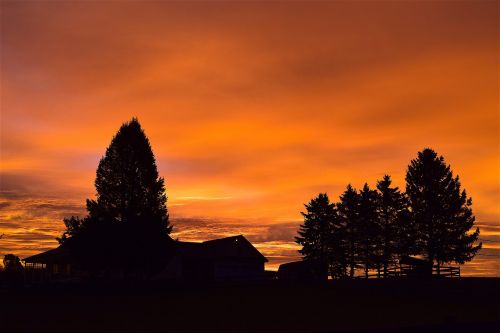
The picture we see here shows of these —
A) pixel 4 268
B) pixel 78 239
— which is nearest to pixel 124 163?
pixel 78 239

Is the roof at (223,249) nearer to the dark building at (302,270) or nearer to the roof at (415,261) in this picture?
the dark building at (302,270)

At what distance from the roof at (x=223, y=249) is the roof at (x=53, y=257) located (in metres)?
12.2

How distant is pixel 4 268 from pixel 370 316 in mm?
71022

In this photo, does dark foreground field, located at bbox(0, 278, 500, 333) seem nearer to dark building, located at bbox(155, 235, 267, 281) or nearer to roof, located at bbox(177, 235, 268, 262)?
dark building, located at bbox(155, 235, 267, 281)

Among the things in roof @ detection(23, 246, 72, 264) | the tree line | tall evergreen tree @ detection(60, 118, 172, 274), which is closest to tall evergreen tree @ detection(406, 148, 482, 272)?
the tree line

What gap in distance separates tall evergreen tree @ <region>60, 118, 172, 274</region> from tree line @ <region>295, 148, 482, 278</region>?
24.3 meters

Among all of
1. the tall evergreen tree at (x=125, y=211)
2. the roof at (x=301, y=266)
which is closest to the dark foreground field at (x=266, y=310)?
the tall evergreen tree at (x=125, y=211)

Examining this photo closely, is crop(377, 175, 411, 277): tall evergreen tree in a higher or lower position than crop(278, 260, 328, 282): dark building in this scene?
higher

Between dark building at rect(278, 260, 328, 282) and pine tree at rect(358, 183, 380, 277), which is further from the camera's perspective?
pine tree at rect(358, 183, 380, 277)

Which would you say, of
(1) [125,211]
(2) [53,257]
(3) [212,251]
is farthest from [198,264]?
(2) [53,257]

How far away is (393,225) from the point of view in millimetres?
71250

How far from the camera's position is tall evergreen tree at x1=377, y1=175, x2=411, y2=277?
67.1 meters

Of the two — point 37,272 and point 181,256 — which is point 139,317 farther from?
point 37,272

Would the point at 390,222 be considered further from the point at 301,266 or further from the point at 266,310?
the point at 266,310
